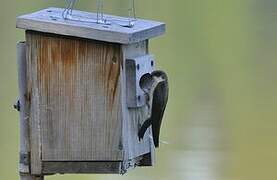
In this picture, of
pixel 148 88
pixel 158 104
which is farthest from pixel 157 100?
pixel 148 88

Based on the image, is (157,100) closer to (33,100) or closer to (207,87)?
(33,100)

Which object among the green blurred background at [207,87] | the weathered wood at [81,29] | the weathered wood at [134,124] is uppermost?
the weathered wood at [81,29]

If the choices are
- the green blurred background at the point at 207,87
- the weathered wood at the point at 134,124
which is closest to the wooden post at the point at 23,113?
the weathered wood at the point at 134,124

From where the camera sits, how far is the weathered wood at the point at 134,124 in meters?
1.84

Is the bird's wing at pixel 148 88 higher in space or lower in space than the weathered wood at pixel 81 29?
lower

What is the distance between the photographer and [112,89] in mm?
1819

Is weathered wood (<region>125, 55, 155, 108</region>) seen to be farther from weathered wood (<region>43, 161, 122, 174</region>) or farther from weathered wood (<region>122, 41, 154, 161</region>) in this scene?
weathered wood (<region>43, 161, 122, 174</region>)

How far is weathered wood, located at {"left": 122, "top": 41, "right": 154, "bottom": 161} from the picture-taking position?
1.84 m

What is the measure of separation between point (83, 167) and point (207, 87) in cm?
292

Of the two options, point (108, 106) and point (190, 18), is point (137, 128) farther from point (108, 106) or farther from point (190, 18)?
point (190, 18)

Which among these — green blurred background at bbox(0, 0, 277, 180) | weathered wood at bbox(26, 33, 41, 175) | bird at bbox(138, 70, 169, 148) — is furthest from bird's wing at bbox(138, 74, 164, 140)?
green blurred background at bbox(0, 0, 277, 180)

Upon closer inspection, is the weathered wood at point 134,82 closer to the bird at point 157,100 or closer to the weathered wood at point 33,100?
the bird at point 157,100

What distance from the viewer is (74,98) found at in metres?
1.83

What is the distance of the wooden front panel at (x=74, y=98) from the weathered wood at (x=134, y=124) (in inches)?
0.9
